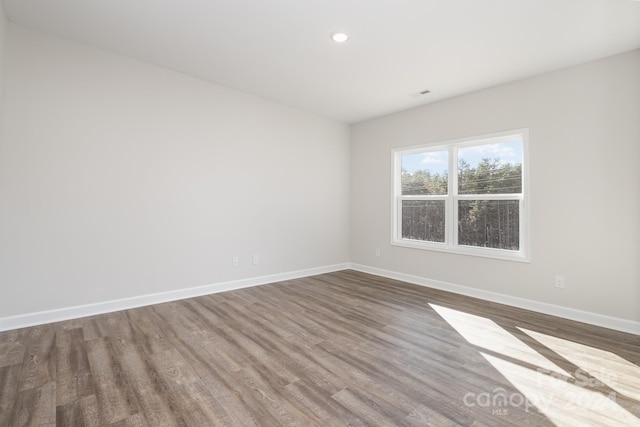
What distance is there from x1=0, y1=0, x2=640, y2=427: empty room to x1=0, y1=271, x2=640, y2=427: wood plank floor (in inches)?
0.7

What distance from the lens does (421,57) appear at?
2.97 m

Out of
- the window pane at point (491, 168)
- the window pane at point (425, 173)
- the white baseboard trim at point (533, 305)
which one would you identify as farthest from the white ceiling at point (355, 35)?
the white baseboard trim at point (533, 305)

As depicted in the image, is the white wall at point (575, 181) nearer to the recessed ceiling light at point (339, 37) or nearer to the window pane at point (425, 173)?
the window pane at point (425, 173)

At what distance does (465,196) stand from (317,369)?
3.12 m

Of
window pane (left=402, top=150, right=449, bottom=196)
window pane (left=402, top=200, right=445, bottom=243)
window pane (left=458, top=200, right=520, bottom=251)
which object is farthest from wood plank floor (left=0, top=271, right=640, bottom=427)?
window pane (left=402, top=150, right=449, bottom=196)

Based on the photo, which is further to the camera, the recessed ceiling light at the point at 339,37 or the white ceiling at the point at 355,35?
the recessed ceiling light at the point at 339,37

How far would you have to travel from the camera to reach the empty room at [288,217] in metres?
1.84

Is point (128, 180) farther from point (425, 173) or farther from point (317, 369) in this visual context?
point (425, 173)

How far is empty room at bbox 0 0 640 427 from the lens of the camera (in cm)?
184

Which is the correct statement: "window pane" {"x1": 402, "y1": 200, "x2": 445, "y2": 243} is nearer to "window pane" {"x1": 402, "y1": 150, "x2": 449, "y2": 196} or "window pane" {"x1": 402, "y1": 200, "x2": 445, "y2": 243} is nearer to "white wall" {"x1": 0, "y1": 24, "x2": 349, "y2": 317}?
"window pane" {"x1": 402, "y1": 150, "x2": 449, "y2": 196}

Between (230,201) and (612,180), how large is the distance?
14.0ft

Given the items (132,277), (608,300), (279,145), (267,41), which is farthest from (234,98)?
(608,300)

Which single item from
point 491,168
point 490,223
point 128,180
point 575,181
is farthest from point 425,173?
point 128,180

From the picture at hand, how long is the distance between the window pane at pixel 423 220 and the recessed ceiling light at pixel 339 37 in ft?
8.74
